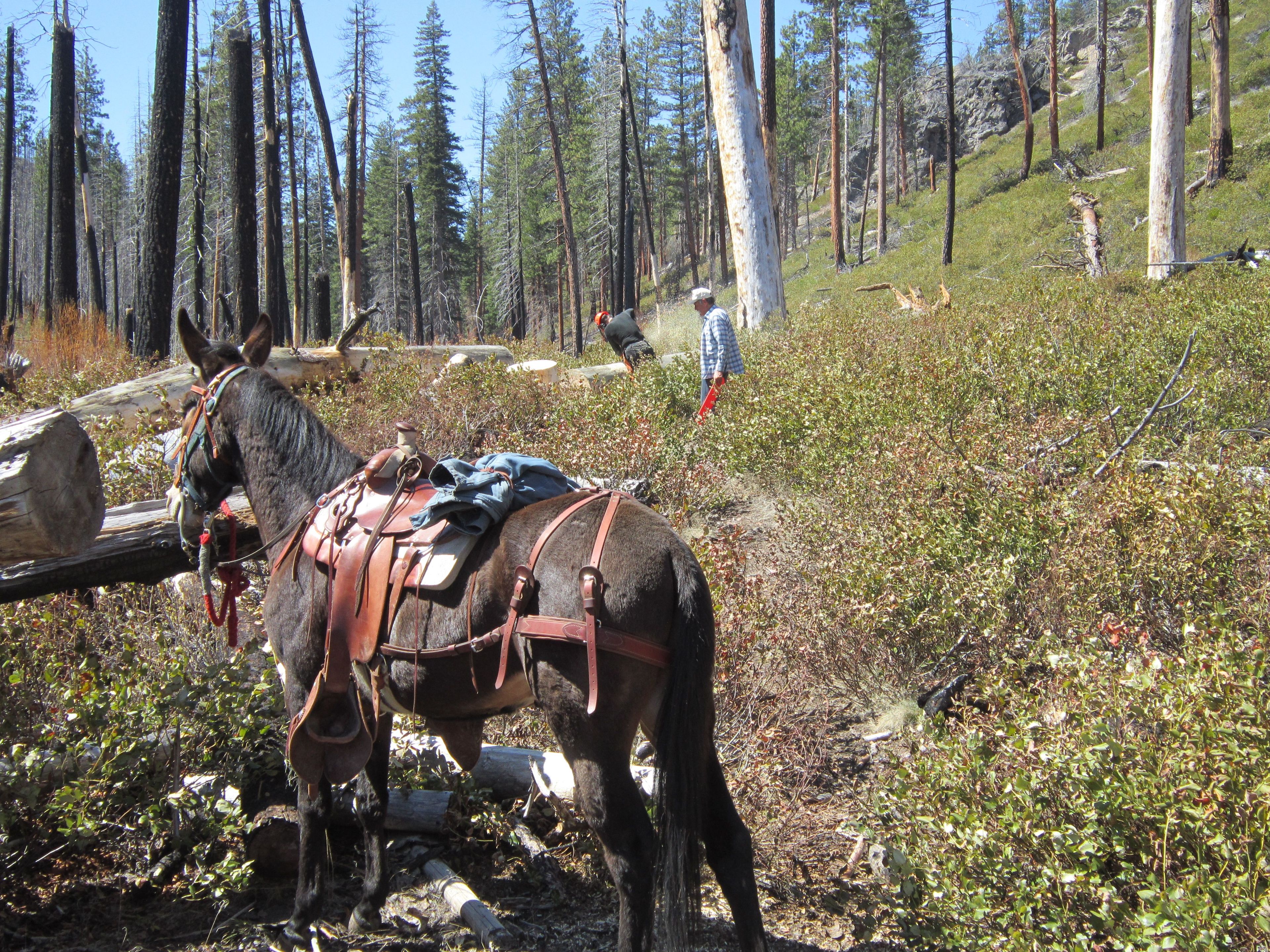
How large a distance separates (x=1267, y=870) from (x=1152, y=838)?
1.08ft

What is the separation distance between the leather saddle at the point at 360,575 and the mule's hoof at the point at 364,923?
0.63m

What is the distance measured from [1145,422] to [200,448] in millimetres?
5301

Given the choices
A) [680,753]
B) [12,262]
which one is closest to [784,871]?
[680,753]

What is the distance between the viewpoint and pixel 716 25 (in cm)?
1248

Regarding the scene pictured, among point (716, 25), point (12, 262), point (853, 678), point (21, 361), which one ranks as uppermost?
point (12, 262)

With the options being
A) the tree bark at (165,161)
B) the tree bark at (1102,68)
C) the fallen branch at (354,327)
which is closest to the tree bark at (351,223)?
the tree bark at (165,161)

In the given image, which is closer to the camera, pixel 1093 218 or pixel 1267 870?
pixel 1267 870

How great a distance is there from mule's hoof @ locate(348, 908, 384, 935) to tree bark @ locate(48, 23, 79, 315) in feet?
57.3

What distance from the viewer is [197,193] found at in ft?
61.8

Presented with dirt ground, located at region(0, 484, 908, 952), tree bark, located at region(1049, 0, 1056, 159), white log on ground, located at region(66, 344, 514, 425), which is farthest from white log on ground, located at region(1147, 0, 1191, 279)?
tree bark, located at region(1049, 0, 1056, 159)

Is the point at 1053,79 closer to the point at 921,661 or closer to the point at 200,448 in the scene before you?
the point at 921,661

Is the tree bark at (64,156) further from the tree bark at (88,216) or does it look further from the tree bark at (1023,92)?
the tree bark at (1023,92)

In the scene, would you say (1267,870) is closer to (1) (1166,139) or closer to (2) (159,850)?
(2) (159,850)

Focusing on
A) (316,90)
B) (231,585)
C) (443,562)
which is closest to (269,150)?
(316,90)
